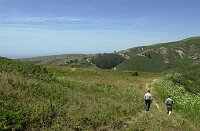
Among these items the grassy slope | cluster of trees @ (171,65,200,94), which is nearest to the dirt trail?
the grassy slope

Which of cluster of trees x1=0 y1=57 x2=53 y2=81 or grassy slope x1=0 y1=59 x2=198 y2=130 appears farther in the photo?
cluster of trees x1=0 y1=57 x2=53 y2=81

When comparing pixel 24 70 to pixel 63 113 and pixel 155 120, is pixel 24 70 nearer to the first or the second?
pixel 155 120

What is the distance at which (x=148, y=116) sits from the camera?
3197 cm

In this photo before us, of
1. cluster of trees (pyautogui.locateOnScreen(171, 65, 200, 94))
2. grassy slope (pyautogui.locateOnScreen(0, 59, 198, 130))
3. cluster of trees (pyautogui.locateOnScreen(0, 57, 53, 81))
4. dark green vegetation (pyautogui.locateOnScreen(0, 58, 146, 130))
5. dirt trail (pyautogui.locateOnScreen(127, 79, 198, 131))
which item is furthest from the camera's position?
cluster of trees (pyautogui.locateOnScreen(171, 65, 200, 94))

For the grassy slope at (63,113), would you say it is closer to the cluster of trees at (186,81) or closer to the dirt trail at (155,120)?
the dirt trail at (155,120)

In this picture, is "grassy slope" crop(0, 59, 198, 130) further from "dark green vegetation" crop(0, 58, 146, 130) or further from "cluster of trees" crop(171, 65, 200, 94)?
"cluster of trees" crop(171, 65, 200, 94)

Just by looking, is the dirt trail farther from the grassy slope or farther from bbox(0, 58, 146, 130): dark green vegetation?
bbox(0, 58, 146, 130): dark green vegetation

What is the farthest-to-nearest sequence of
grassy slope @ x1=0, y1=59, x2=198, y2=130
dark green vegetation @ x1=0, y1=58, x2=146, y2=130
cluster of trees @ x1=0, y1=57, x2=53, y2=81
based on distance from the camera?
cluster of trees @ x1=0, y1=57, x2=53, y2=81
grassy slope @ x1=0, y1=59, x2=198, y2=130
dark green vegetation @ x1=0, y1=58, x2=146, y2=130

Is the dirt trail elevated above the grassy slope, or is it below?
below

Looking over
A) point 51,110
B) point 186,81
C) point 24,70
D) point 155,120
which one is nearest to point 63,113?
point 51,110

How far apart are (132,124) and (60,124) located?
714cm

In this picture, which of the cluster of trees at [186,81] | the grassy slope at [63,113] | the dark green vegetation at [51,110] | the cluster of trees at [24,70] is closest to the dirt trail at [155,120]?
the grassy slope at [63,113]

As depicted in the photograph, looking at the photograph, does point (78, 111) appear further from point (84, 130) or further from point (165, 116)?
point (165, 116)

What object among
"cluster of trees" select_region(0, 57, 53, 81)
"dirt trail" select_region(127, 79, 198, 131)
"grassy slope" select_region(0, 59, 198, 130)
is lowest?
"dirt trail" select_region(127, 79, 198, 131)
